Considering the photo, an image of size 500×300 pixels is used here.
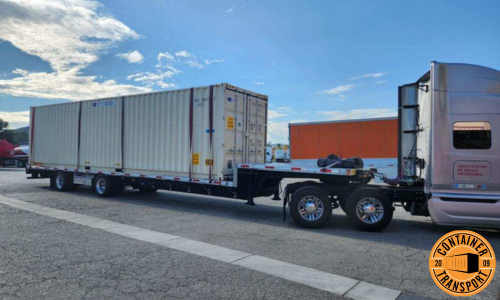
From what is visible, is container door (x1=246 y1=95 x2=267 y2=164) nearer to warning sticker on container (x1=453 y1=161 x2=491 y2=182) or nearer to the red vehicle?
warning sticker on container (x1=453 y1=161 x2=491 y2=182)

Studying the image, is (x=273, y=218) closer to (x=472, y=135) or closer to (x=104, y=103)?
(x=472, y=135)

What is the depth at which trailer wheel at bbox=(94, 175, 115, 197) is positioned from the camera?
12.3m

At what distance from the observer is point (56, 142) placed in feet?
48.0

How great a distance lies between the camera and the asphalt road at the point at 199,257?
407 cm

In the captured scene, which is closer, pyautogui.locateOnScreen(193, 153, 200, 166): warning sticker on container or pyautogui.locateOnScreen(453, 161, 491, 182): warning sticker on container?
pyautogui.locateOnScreen(453, 161, 491, 182): warning sticker on container

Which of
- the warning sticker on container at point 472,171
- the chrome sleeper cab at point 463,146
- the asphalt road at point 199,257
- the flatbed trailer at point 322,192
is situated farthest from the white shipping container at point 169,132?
the warning sticker on container at point 472,171

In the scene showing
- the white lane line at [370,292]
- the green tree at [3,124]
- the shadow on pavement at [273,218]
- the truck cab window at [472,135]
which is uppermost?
the green tree at [3,124]

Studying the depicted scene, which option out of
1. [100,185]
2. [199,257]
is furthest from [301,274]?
[100,185]

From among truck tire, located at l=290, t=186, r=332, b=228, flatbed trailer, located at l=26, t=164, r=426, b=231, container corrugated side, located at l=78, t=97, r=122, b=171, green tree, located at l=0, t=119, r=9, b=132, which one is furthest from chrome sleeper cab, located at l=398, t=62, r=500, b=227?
green tree, located at l=0, t=119, r=9, b=132

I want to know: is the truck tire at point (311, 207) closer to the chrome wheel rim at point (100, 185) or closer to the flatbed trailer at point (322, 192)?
the flatbed trailer at point (322, 192)

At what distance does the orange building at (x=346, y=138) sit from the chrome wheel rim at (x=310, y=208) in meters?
9.84

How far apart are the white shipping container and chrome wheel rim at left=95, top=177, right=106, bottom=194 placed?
0.46 metres

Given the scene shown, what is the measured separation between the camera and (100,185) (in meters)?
12.8

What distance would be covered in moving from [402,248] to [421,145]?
274cm
